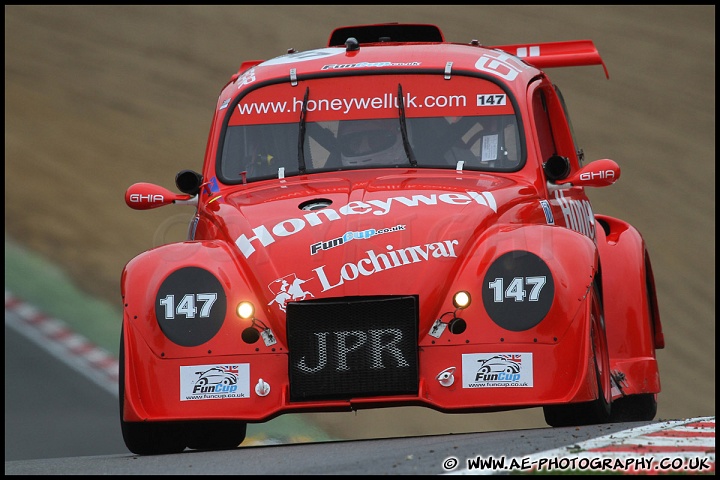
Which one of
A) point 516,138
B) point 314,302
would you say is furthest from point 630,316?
point 314,302

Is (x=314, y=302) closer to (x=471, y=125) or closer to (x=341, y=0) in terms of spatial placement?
(x=471, y=125)

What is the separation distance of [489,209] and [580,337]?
93 centimetres

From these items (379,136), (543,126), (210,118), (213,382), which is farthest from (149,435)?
(210,118)

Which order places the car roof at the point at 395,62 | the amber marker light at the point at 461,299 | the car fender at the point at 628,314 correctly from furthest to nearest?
the car roof at the point at 395,62 → the car fender at the point at 628,314 → the amber marker light at the point at 461,299

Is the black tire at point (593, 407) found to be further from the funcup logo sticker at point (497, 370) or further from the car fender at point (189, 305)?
the car fender at point (189, 305)

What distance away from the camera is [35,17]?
27156 mm

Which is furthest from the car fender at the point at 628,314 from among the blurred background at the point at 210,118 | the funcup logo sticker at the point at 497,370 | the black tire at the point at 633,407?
the blurred background at the point at 210,118

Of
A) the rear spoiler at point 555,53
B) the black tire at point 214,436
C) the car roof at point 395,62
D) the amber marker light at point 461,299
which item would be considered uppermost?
the rear spoiler at point 555,53

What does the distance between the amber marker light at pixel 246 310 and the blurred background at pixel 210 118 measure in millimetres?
1496

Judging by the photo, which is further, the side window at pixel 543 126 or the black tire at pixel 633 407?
the black tire at pixel 633 407

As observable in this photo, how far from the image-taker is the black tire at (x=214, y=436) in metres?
7.91

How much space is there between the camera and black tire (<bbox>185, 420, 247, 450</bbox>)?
7909 millimetres

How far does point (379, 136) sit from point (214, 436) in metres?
1.95

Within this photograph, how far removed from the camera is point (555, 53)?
1023 cm
